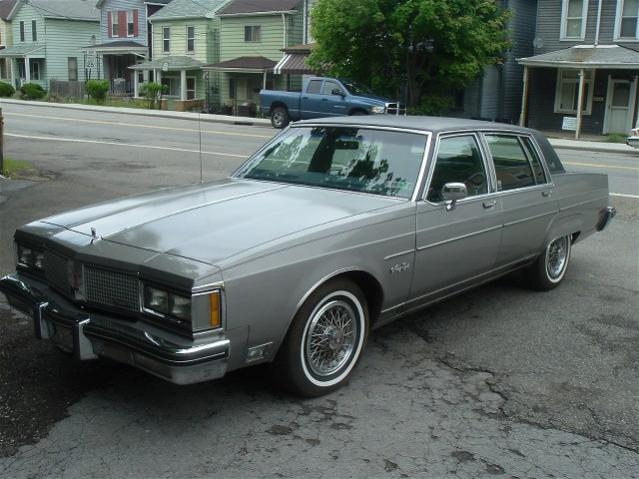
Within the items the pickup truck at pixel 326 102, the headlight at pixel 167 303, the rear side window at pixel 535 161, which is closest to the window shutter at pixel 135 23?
the pickup truck at pixel 326 102

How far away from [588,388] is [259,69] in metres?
36.0

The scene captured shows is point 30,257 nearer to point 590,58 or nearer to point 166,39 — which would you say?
point 590,58

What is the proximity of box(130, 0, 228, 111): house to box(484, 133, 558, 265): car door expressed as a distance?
37.8 m

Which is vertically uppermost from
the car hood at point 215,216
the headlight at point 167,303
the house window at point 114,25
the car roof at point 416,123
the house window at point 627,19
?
the house window at point 114,25

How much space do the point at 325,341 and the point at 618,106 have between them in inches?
1083

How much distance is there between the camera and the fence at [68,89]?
47.3m

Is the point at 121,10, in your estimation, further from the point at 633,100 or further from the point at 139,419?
the point at 139,419

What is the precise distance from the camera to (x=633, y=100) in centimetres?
2795

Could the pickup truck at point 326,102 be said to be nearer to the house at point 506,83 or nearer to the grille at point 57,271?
the house at point 506,83

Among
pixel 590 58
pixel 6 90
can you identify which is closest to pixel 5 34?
pixel 6 90

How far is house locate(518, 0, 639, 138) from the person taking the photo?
27.7 meters

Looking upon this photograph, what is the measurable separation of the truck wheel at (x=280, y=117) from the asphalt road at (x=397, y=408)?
868 inches

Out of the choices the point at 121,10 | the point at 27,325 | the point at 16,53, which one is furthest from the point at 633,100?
the point at 16,53

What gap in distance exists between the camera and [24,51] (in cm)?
5519
